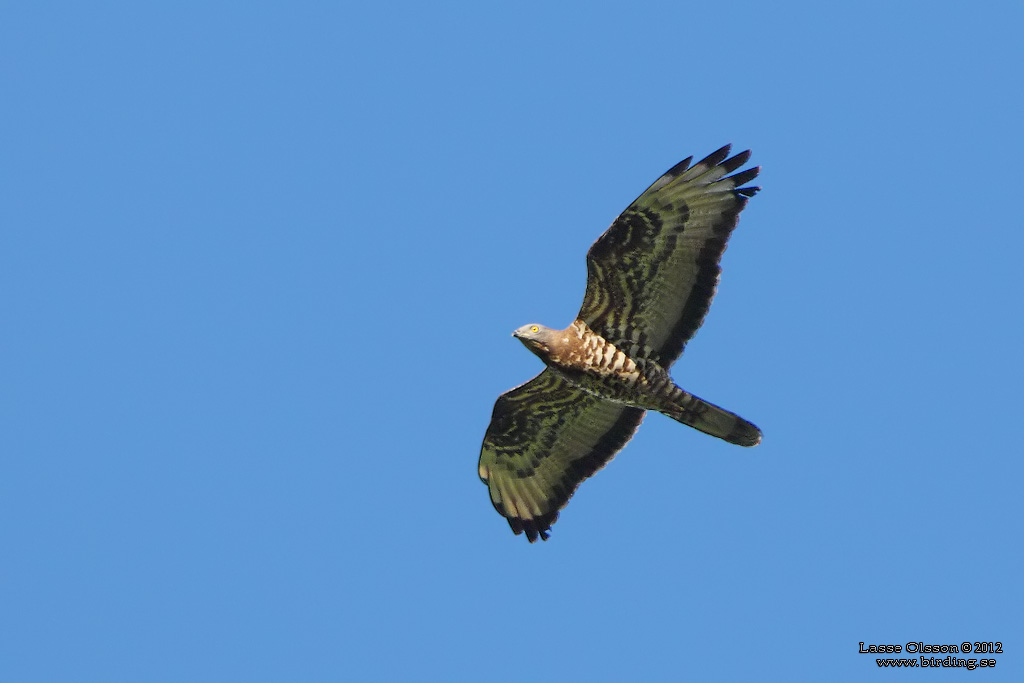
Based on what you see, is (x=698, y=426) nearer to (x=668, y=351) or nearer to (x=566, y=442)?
(x=668, y=351)

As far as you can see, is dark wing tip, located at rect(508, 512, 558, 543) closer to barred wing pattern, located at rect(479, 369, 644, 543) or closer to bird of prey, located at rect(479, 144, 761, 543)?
barred wing pattern, located at rect(479, 369, 644, 543)

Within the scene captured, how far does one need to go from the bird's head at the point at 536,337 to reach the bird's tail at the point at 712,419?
156 centimetres

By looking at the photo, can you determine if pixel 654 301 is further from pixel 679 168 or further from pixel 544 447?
pixel 544 447

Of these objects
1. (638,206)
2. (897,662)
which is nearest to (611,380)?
(638,206)

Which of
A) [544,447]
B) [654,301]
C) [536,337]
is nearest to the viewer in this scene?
[536,337]

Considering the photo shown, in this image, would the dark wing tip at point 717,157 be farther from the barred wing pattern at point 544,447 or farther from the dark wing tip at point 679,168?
the barred wing pattern at point 544,447

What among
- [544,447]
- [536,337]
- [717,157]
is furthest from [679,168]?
[544,447]

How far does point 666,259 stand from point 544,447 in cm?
314

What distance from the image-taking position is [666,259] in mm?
15547

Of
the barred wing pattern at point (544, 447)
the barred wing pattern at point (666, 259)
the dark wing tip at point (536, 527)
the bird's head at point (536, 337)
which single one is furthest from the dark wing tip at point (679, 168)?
the dark wing tip at point (536, 527)

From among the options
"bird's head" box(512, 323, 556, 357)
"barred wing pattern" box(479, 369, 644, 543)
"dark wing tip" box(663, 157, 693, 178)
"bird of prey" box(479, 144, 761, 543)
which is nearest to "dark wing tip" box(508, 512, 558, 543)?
"barred wing pattern" box(479, 369, 644, 543)

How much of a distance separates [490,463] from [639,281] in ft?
11.0

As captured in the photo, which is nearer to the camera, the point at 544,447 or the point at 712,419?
the point at 712,419

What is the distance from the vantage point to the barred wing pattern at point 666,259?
15.3 m
